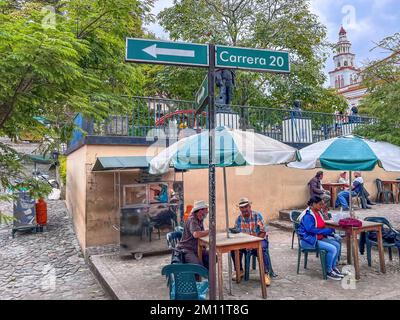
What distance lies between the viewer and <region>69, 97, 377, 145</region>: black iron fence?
8328mm

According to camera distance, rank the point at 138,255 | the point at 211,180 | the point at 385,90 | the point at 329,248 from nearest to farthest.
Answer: the point at 211,180, the point at 329,248, the point at 138,255, the point at 385,90

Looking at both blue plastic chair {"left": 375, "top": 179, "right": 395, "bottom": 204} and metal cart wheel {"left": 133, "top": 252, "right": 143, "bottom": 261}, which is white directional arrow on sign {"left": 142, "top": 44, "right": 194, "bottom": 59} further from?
blue plastic chair {"left": 375, "top": 179, "right": 395, "bottom": 204}

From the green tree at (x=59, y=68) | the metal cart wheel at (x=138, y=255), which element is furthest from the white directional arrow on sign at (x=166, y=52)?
the metal cart wheel at (x=138, y=255)

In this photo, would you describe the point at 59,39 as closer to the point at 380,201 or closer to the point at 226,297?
the point at 226,297

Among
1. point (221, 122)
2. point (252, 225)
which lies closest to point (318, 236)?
point (252, 225)

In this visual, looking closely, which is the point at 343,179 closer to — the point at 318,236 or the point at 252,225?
the point at 318,236

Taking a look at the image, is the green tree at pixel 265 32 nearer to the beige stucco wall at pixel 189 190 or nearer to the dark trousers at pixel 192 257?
the beige stucco wall at pixel 189 190

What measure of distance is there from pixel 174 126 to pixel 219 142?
512cm

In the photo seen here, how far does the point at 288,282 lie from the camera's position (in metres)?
5.30

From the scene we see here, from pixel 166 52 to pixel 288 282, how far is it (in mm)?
4047

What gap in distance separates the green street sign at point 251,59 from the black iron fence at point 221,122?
2.96m

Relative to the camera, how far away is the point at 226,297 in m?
4.72

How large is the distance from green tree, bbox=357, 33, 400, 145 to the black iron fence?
1484 millimetres
